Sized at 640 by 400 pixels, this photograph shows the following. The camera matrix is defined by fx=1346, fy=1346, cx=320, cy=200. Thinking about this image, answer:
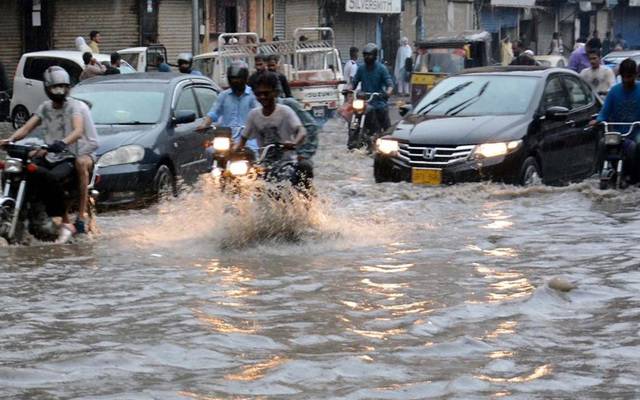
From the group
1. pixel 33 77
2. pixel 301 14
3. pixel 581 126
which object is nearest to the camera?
pixel 581 126

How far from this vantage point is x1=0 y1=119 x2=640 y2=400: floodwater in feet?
21.1

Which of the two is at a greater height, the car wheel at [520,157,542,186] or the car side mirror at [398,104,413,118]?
the car side mirror at [398,104,413,118]

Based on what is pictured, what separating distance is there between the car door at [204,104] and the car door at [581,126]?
13.3 feet

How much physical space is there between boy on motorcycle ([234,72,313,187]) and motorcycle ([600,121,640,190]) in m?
4.53

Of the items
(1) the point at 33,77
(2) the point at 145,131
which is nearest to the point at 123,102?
(2) the point at 145,131

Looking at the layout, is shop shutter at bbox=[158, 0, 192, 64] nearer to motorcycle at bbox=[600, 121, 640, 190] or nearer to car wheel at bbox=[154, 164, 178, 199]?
car wheel at bbox=[154, 164, 178, 199]

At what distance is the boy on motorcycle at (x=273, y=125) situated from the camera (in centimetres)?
1096

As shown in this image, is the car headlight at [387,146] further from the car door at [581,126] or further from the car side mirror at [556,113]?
the car door at [581,126]

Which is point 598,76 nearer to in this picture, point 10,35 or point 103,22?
point 103,22

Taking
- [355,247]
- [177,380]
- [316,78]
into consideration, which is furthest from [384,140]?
[316,78]

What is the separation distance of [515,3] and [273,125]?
43350 mm

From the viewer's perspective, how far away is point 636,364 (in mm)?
6812

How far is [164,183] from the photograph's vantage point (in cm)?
1405

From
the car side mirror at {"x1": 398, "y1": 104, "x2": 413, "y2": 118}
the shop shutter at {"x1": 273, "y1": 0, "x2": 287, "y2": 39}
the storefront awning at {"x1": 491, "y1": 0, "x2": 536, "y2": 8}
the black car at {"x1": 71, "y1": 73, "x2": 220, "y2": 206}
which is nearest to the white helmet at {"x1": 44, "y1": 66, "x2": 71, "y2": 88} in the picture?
the black car at {"x1": 71, "y1": 73, "x2": 220, "y2": 206}
